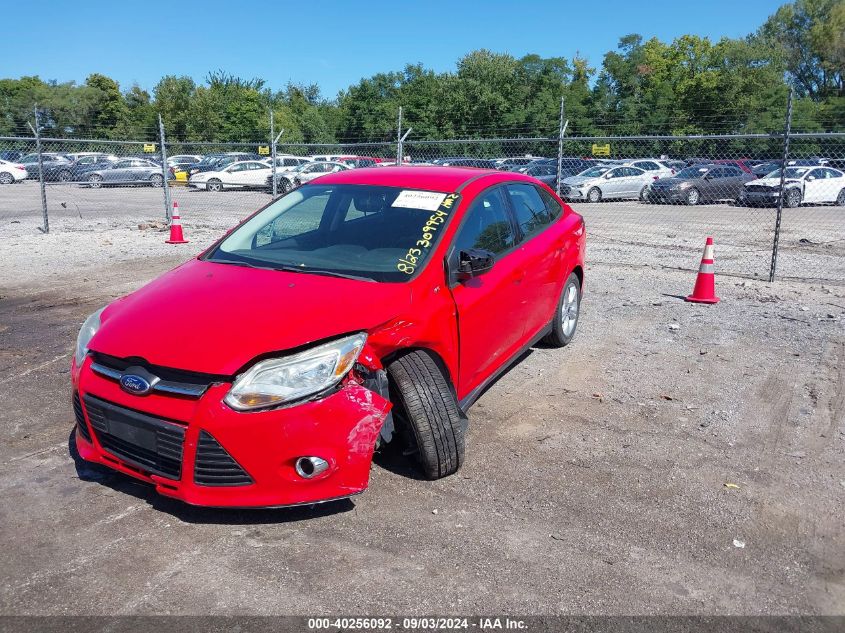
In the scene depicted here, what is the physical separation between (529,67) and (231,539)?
2245 inches

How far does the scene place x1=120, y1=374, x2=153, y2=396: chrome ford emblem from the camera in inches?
129

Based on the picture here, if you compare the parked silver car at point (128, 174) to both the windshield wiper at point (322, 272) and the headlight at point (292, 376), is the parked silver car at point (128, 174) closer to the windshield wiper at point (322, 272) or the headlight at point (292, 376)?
the windshield wiper at point (322, 272)

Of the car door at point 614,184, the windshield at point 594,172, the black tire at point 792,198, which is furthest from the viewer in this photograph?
the windshield at point 594,172

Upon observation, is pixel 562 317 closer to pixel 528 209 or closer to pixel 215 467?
pixel 528 209

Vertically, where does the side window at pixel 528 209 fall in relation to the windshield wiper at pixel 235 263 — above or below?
above

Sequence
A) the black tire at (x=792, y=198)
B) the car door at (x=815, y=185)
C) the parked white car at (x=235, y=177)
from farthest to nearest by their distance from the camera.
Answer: the parked white car at (x=235, y=177), the car door at (x=815, y=185), the black tire at (x=792, y=198)

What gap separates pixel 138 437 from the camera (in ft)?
10.9

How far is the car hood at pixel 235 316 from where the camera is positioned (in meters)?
3.32

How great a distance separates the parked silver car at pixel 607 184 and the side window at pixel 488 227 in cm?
2101

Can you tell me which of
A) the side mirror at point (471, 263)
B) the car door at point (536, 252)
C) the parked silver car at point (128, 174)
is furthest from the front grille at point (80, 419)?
the parked silver car at point (128, 174)

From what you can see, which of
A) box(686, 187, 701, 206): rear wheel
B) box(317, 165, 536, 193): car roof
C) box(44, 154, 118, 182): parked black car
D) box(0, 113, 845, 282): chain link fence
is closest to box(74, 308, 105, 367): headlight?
box(317, 165, 536, 193): car roof

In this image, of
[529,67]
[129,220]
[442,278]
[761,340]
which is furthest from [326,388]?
[529,67]

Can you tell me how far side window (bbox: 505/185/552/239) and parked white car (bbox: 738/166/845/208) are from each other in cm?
1970

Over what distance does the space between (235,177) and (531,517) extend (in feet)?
98.3
